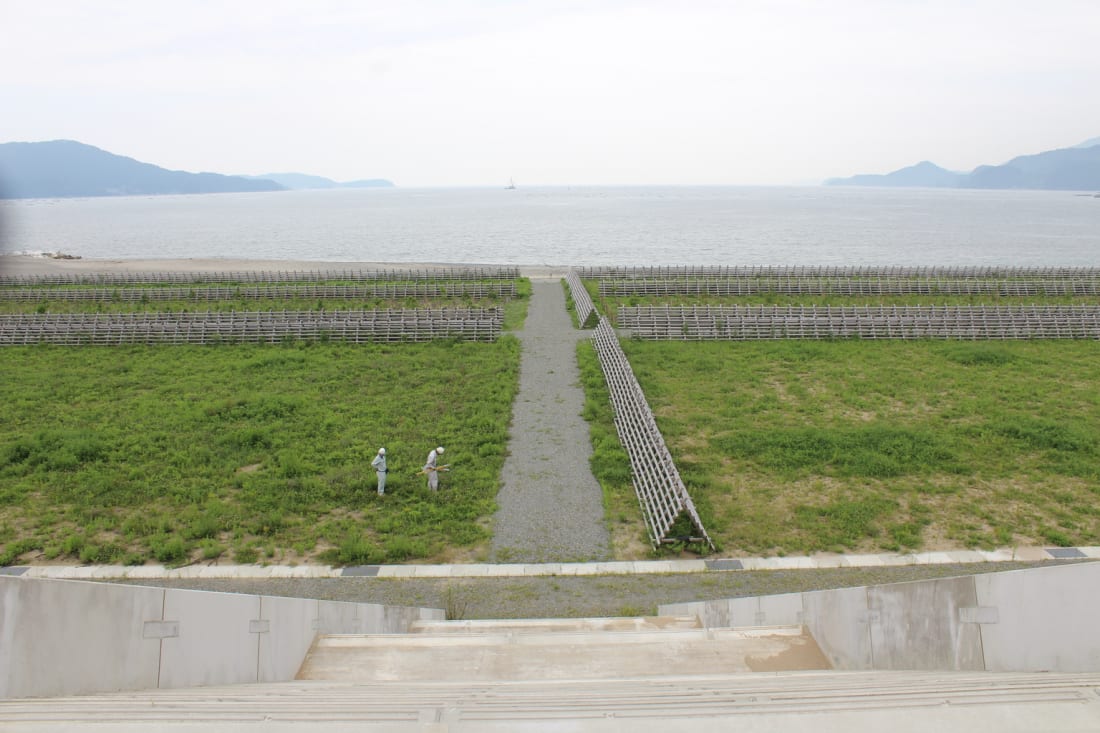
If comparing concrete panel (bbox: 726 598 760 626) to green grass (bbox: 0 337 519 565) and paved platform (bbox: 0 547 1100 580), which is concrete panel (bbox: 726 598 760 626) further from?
green grass (bbox: 0 337 519 565)

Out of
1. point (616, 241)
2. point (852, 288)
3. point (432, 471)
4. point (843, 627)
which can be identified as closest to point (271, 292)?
point (432, 471)

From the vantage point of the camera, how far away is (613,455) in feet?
47.3

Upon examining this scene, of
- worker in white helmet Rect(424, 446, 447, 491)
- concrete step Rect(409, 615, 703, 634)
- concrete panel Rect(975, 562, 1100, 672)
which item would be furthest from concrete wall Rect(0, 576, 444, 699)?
worker in white helmet Rect(424, 446, 447, 491)

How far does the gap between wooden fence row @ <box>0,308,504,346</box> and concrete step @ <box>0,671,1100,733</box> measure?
73.9ft

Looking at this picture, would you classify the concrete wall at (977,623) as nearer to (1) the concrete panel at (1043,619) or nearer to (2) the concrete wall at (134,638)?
(1) the concrete panel at (1043,619)

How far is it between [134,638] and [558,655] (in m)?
3.33

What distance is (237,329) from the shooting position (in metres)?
26.1

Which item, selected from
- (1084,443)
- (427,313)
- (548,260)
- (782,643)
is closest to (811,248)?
(548,260)

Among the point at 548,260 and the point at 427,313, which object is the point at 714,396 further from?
the point at 548,260

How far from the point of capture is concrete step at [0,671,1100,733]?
10.2 ft

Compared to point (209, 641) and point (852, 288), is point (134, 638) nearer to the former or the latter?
point (209, 641)

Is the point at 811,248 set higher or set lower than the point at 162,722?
higher

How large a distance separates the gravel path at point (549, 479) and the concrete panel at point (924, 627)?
566 cm

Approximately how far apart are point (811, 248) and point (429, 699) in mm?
89630
